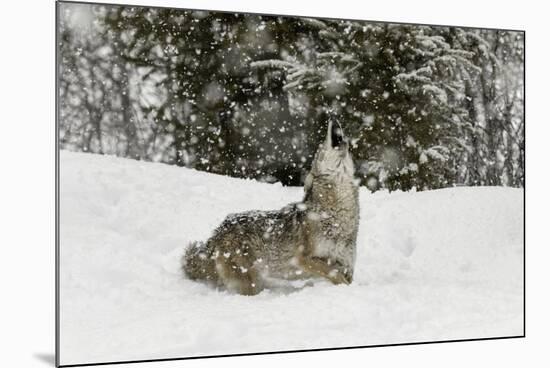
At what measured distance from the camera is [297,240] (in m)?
4.66

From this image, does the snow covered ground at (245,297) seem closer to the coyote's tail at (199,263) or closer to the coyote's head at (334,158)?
the coyote's tail at (199,263)

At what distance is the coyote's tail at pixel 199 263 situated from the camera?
455 cm

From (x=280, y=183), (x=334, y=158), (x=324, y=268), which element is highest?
(x=334, y=158)

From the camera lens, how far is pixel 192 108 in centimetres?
459

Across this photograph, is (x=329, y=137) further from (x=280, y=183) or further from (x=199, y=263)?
(x=199, y=263)

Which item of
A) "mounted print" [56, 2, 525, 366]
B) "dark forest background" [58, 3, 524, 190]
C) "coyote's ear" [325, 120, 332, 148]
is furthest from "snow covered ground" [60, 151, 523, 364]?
"coyote's ear" [325, 120, 332, 148]

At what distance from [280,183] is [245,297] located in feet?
2.25

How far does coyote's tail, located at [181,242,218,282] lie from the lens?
179 inches

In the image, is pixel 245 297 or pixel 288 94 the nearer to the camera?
pixel 245 297

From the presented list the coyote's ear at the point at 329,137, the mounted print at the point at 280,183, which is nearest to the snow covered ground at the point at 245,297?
the mounted print at the point at 280,183

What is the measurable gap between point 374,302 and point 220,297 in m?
0.96

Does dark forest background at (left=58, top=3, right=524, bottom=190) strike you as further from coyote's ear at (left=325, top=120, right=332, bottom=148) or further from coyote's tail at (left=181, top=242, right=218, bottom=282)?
coyote's tail at (left=181, top=242, right=218, bottom=282)

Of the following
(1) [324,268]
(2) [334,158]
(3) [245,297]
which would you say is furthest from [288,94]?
(3) [245,297]

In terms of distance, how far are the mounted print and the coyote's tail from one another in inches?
0.4
